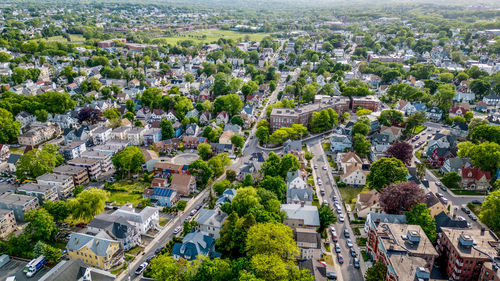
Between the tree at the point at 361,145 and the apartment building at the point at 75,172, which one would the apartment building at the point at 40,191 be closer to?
the apartment building at the point at 75,172

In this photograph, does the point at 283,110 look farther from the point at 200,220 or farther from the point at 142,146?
the point at 200,220

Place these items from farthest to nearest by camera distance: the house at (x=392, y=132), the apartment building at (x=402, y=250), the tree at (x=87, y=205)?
the house at (x=392, y=132) → the tree at (x=87, y=205) → the apartment building at (x=402, y=250)

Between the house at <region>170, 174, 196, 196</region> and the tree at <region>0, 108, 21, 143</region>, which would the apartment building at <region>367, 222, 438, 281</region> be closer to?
the house at <region>170, 174, 196, 196</region>

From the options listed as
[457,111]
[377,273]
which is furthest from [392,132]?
[377,273]

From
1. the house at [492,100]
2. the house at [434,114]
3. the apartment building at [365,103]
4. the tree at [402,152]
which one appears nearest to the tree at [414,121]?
the house at [434,114]

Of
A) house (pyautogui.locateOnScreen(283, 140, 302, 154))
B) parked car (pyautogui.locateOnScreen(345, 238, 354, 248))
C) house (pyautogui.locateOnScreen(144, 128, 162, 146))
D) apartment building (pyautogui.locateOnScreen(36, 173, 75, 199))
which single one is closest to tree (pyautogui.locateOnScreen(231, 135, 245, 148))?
house (pyautogui.locateOnScreen(283, 140, 302, 154))

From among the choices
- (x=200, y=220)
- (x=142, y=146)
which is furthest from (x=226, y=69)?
(x=200, y=220)
